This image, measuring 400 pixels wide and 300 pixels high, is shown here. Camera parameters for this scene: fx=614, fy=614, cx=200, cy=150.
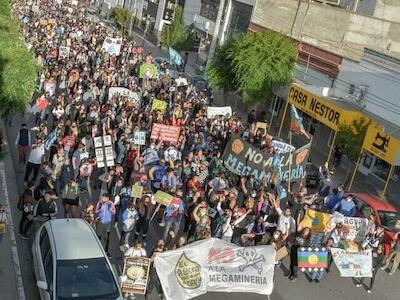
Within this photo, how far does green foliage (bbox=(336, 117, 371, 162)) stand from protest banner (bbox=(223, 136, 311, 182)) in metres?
4.93

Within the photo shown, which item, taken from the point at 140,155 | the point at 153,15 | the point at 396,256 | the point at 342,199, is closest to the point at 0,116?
the point at 140,155

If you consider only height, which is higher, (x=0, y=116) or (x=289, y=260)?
(x=0, y=116)

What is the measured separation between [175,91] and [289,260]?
44.1 ft

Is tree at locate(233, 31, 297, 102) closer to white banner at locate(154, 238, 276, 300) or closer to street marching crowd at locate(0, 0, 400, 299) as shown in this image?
street marching crowd at locate(0, 0, 400, 299)

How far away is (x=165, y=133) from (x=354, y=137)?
8101 mm

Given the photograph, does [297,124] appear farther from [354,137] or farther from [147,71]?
[147,71]

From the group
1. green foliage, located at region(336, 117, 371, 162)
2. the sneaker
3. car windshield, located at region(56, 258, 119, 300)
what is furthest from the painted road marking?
green foliage, located at region(336, 117, 371, 162)

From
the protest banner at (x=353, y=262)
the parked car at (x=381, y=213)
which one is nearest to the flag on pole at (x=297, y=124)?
the parked car at (x=381, y=213)

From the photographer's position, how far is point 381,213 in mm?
17656

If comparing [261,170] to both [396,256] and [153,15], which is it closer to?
[396,256]

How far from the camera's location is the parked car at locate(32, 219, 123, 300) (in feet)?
→ 35.7

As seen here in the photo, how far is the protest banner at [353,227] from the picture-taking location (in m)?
16.1

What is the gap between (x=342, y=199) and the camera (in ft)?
57.4

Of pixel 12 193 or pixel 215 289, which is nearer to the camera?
pixel 215 289
